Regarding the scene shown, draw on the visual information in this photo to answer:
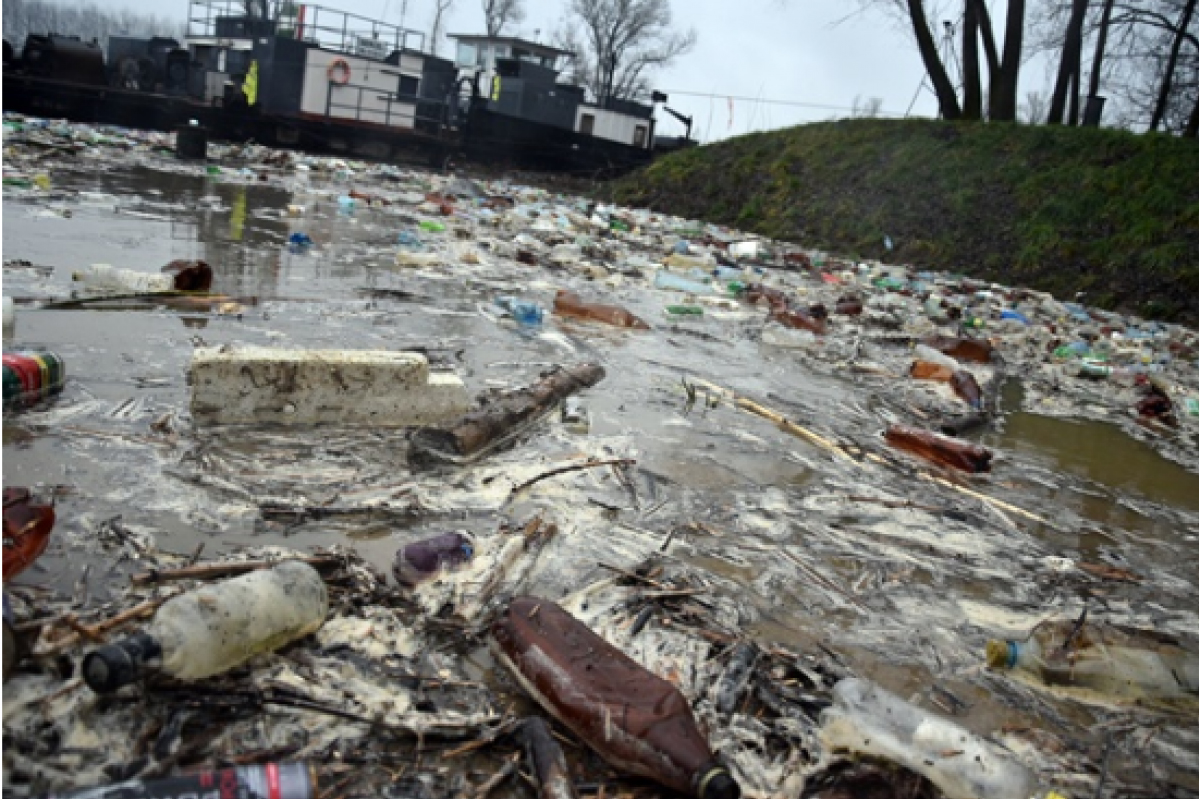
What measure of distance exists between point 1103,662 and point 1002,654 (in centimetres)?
24

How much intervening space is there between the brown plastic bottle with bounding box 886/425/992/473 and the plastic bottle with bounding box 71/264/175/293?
11.6ft

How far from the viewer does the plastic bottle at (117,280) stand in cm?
420

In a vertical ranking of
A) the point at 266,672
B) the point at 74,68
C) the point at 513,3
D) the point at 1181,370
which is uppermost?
the point at 513,3

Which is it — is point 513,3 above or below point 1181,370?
above

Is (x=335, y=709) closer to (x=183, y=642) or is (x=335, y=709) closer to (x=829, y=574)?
(x=183, y=642)

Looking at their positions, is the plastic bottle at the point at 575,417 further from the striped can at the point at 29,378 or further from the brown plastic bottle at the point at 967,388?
the brown plastic bottle at the point at 967,388

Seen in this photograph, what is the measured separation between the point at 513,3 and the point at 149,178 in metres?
46.6

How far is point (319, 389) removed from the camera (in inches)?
114

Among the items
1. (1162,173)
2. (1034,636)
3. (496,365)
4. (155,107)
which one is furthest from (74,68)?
(1034,636)

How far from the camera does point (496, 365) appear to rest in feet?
13.4

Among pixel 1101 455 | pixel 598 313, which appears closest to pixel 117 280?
pixel 598 313

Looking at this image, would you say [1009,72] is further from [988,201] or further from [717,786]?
[717,786]

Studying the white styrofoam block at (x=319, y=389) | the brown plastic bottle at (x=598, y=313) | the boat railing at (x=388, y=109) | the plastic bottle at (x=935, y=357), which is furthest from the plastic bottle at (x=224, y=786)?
the boat railing at (x=388, y=109)

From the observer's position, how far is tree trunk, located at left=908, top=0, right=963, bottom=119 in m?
16.6
